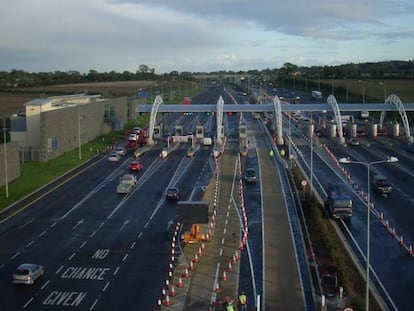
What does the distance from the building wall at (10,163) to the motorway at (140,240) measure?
363 cm

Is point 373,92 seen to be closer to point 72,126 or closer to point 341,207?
point 72,126

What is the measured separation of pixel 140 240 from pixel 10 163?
65.6 ft

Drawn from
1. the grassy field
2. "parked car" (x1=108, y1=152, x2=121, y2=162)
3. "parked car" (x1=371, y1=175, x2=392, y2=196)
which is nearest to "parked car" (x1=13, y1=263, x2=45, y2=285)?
"parked car" (x1=371, y1=175, x2=392, y2=196)

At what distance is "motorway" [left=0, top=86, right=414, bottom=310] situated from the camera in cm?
2389

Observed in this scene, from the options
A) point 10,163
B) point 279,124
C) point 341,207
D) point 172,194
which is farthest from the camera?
point 279,124

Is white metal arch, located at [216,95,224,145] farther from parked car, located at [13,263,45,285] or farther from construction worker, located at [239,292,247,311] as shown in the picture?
construction worker, located at [239,292,247,311]

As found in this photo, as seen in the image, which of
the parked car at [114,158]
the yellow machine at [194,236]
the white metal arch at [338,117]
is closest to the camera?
the yellow machine at [194,236]

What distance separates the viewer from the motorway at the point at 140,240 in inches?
941

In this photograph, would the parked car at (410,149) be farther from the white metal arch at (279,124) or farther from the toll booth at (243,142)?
the toll booth at (243,142)

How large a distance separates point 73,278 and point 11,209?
1503cm

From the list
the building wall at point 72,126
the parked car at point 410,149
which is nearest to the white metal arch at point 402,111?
the parked car at point 410,149

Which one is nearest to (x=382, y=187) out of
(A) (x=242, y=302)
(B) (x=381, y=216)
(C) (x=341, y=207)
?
(B) (x=381, y=216)

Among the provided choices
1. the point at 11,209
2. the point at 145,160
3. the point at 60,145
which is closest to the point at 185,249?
the point at 11,209

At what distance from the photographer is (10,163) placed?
47.3 m
